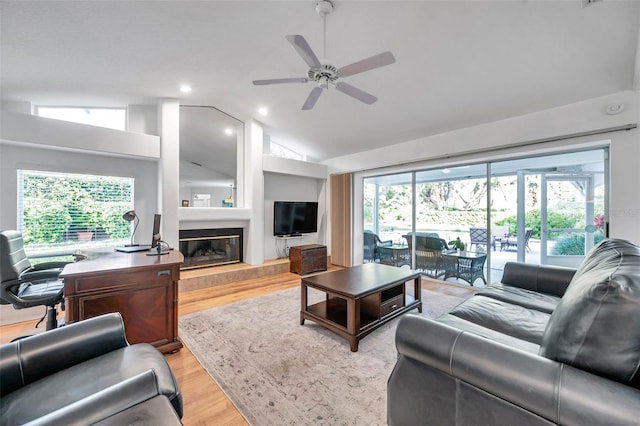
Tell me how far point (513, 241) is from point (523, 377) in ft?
11.4

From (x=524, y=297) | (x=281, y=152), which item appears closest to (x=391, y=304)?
(x=524, y=297)

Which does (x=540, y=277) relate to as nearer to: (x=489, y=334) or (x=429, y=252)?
(x=489, y=334)

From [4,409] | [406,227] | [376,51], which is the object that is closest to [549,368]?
[4,409]

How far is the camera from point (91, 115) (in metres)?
3.81

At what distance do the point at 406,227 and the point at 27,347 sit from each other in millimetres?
4810

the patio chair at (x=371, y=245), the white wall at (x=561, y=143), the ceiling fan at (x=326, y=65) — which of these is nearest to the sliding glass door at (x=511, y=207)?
the white wall at (x=561, y=143)

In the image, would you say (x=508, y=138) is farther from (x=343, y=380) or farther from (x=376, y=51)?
(x=343, y=380)

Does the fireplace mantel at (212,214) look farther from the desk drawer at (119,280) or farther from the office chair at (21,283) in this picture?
the desk drawer at (119,280)

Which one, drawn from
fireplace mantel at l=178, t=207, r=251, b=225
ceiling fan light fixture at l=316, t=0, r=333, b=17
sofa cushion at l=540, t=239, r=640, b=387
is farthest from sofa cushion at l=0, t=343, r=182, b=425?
fireplace mantel at l=178, t=207, r=251, b=225

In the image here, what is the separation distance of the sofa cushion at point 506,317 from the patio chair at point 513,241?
2.15 meters

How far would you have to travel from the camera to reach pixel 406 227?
4965mm

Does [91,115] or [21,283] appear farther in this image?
[91,115]

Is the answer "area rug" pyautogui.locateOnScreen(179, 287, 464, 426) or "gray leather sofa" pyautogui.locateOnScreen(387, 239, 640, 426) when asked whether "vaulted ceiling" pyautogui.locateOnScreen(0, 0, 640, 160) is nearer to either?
"gray leather sofa" pyautogui.locateOnScreen(387, 239, 640, 426)

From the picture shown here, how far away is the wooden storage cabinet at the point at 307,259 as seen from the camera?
500 centimetres
